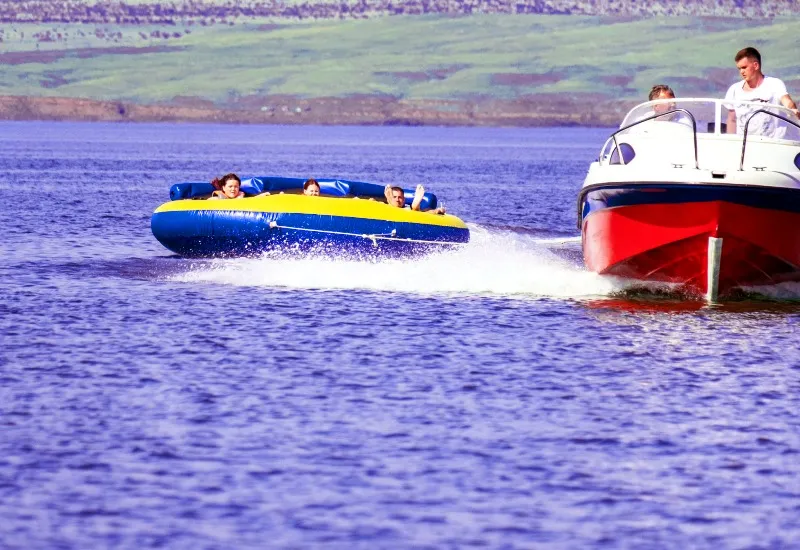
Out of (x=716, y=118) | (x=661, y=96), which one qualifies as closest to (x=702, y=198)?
(x=716, y=118)

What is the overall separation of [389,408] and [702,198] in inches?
273

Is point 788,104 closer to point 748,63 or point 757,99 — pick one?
point 757,99

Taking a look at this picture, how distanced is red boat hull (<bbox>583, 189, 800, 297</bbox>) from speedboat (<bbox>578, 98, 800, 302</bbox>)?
0.04 ft

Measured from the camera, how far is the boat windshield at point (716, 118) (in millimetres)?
19875

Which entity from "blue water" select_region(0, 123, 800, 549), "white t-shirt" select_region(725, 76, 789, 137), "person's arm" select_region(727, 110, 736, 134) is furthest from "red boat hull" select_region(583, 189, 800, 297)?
"person's arm" select_region(727, 110, 736, 134)

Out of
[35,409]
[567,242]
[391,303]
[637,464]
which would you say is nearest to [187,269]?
[391,303]

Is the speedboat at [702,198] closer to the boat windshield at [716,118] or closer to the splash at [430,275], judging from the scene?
the boat windshield at [716,118]

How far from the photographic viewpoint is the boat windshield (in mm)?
19875

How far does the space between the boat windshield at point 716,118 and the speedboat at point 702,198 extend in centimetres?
1

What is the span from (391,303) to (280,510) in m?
10.9

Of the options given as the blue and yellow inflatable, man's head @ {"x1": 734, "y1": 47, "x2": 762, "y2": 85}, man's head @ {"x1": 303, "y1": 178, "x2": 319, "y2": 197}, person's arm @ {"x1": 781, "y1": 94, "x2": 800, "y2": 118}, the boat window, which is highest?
man's head @ {"x1": 734, "y1": 47, "x2": 762, "y2": 85}

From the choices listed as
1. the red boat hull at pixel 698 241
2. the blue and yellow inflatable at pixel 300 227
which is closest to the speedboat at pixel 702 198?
the red boat hull at pixel 698 241

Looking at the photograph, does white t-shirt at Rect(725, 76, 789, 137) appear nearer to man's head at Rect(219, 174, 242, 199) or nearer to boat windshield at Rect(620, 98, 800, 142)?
boat windshield at Rect(620, 98, 800, 142)

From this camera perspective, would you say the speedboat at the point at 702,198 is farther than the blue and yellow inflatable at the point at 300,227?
No
